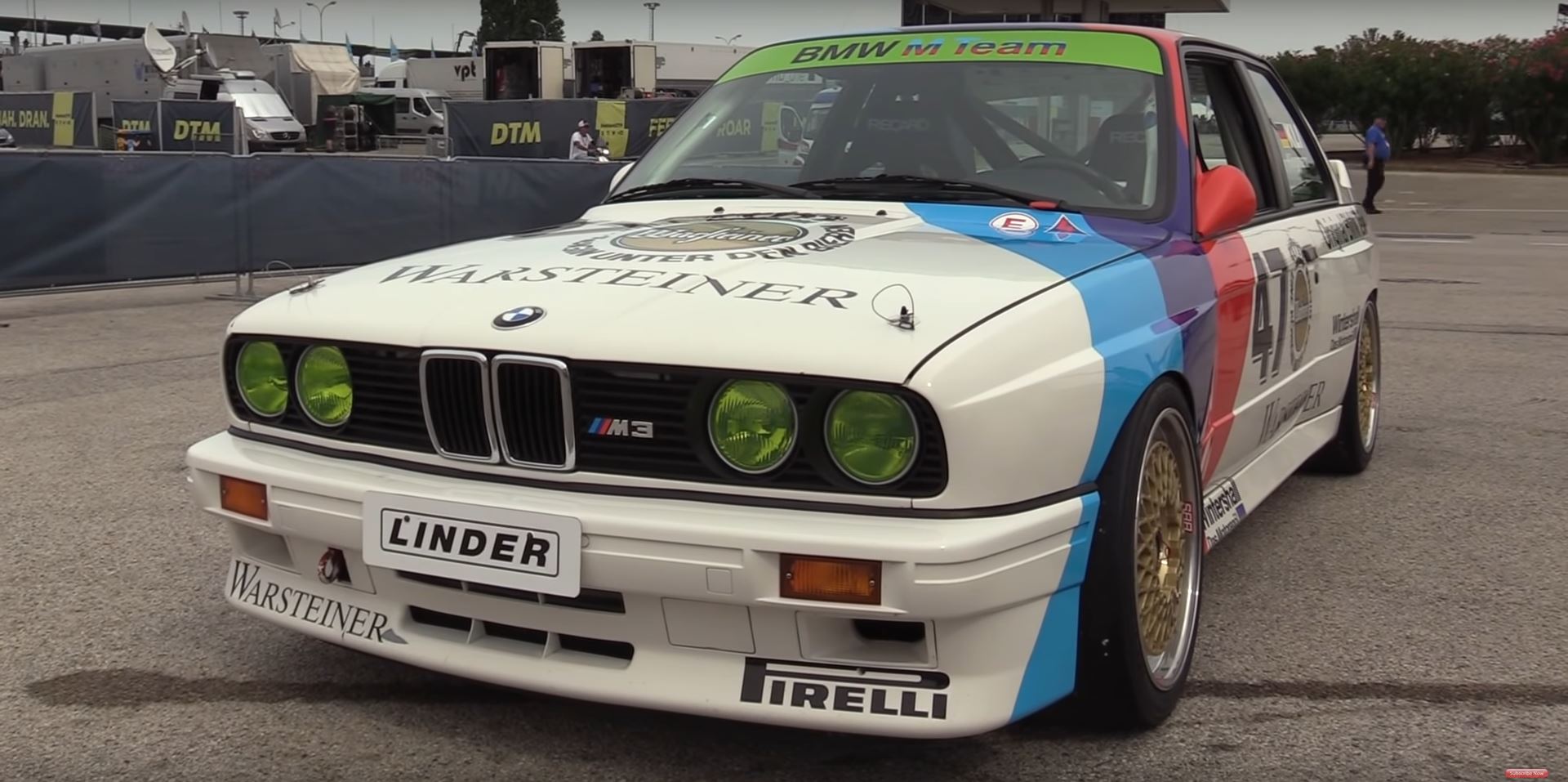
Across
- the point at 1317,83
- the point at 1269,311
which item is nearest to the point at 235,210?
the point at 1269,311

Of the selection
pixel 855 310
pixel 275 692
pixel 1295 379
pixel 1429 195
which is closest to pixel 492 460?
pixel 855 310

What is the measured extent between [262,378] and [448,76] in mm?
49846

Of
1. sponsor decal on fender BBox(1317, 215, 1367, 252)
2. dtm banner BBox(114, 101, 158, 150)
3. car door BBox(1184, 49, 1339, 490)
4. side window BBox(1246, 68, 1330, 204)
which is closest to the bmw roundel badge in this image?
car door BBox(1184, 49, 1339, 490)

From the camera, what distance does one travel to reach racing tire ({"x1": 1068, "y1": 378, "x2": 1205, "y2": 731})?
2.66m

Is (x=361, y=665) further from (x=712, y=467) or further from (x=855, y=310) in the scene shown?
(x=855, y=310)

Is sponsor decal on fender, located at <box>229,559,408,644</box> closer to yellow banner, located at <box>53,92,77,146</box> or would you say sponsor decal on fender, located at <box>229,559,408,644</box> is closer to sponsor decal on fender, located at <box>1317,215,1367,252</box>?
sponsor decal on fender, located at <box>1317,215,1367,252</box>

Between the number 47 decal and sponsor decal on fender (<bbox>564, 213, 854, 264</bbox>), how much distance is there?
111 centimetres

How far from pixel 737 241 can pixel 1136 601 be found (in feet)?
3.63

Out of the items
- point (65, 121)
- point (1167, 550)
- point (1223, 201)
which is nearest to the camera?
point (1167, 550)

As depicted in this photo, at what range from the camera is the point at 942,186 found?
3674 mm

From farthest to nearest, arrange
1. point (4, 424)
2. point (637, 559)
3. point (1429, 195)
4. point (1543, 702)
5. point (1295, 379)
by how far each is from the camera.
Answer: point (1429, 195)
point (4, 424)
point (1295, 379)
point (1543, 702)
point (637, 559)

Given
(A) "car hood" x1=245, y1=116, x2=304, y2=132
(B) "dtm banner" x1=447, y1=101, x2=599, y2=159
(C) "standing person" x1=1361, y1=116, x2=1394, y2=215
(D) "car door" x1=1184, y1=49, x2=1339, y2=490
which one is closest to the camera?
(D) "car door" x1=1184, y1=49, x2=1339, y2=490

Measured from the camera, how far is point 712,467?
2.50m

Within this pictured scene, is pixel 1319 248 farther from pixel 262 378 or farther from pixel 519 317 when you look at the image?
pixel 262 378
